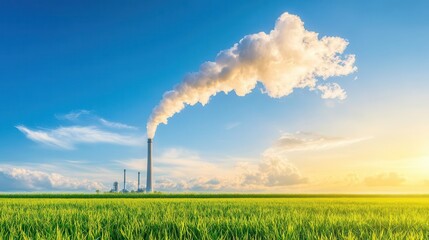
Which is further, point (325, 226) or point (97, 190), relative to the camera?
point (97, 190)

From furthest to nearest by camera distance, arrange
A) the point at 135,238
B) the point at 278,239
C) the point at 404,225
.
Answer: the point at 404,225, the point at 135,238, the point at 278,239

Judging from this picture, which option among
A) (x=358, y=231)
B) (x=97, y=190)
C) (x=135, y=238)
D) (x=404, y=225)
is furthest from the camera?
(x=97, y=190)

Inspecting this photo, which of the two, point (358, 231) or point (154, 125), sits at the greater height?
point (154, 125)

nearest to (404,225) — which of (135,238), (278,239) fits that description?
(278,239)

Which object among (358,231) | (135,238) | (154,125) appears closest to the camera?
(135,238)

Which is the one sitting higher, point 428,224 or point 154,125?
point 154,125

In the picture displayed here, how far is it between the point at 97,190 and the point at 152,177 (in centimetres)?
1694

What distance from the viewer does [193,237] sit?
17.1 feet

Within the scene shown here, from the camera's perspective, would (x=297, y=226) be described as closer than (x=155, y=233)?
No

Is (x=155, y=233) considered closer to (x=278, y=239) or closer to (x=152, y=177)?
(x=278, y=239)

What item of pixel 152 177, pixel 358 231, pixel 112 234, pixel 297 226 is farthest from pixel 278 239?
pixel 152 177

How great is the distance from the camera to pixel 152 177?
79875mm

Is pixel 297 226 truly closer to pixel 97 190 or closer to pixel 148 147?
pixel 148 147

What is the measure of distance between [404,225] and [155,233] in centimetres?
497
